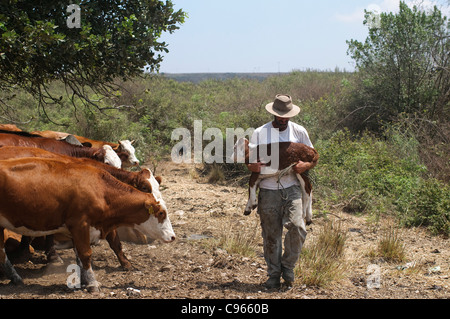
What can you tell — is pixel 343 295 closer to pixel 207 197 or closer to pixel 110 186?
pixel 110 186

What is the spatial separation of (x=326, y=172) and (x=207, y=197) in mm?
2732

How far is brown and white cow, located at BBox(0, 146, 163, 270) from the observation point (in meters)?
6.57

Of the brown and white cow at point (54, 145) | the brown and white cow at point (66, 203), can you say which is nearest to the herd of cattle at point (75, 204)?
the brown and white cow at point (66, 203)

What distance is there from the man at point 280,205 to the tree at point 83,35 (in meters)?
2.83

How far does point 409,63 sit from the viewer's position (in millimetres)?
15250

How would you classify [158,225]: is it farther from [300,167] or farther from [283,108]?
[283,108]

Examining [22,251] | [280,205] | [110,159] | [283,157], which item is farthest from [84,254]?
[110,159]

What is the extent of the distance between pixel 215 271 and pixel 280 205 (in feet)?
4.55

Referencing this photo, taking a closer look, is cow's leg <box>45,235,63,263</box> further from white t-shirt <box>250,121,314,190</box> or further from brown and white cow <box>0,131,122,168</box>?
white t-shirt <box>250,121,314,190</box>

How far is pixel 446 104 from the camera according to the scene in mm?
14586

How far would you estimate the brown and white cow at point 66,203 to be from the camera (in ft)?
18.6

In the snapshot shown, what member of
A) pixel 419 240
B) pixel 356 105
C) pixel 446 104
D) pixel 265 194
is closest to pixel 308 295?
pixel 265 194

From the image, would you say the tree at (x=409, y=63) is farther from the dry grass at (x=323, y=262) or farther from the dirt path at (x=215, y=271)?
the dry grass at (x=323, y=262)

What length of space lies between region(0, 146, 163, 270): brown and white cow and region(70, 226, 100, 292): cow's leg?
3.07ft
